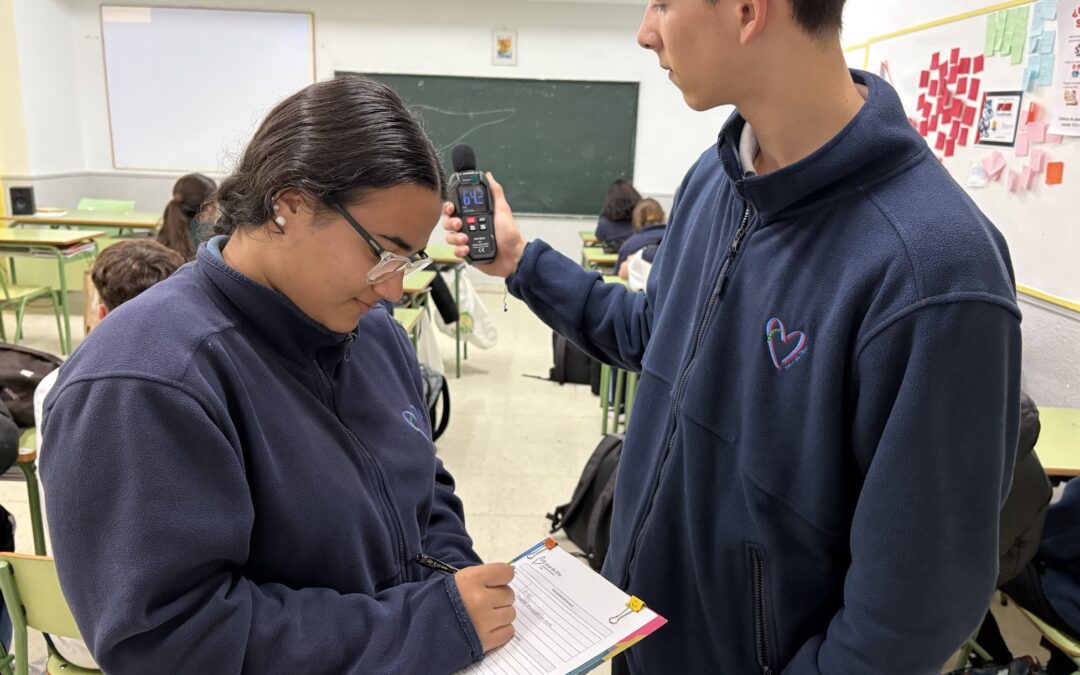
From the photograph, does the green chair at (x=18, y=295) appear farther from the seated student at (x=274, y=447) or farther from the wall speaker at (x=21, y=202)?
the seated student at (x=274, y=447)

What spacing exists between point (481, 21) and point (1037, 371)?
5566 millimetres

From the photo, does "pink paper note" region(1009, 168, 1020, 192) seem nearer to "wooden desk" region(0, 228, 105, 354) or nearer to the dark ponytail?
the dark ponytail

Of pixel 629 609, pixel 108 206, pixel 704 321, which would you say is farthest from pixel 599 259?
pixel 108 206

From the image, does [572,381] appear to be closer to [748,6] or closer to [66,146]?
[748,6]

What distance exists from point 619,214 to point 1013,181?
2.83 meters

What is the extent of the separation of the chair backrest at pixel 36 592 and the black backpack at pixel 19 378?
1093 millimetres

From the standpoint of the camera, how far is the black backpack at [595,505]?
6.81 feet

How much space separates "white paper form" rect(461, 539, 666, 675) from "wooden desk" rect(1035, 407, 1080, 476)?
1.34m

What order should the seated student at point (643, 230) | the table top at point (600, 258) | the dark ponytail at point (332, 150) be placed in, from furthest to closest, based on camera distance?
the table top at point (600, 258) → the seated student at point (643, 230) → the dark ponytail at point (332, 150)

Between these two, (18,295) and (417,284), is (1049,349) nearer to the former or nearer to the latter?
(417,284)

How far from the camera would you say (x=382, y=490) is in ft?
3.01

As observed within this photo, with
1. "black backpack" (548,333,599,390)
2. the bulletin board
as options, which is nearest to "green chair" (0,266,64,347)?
"black backpack" (548,333,599,390)

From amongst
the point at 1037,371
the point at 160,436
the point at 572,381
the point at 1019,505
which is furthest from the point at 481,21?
the point at 160,436

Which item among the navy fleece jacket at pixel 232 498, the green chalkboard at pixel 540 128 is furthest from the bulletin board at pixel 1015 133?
the green chalkboard at pixel 540 128
